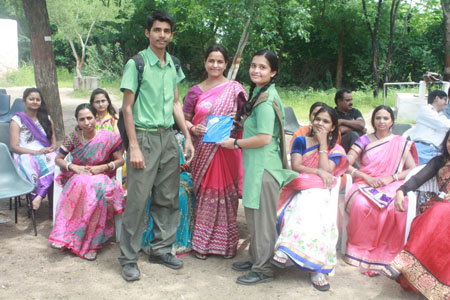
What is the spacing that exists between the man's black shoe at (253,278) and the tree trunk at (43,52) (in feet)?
16.3

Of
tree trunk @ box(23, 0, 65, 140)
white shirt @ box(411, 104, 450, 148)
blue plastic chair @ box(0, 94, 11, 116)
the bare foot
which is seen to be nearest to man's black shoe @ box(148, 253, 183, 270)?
the bare foot

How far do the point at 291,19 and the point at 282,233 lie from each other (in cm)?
Result: 933

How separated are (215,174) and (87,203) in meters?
1.11

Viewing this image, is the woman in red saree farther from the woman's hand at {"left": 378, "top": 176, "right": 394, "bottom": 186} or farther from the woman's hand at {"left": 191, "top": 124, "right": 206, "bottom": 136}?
the woman's hand at {"left": 191, "top": 124, "right": 206, "bottom": 136}

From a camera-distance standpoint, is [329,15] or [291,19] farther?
[329,15]

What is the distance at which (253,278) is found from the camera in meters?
3.30

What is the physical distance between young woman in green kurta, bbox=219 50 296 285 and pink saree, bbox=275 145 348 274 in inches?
5.6

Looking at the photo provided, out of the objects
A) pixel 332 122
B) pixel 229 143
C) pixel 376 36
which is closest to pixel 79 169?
pixel 229 143

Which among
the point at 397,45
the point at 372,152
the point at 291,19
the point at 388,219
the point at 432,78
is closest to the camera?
the point at 388,219

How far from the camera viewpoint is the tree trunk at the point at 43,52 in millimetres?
6723

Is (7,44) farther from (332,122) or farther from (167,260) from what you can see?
(332,122)

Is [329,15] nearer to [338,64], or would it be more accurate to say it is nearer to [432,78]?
[338,64]

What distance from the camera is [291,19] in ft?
38.2

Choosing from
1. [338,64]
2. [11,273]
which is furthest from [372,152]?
[338,64]
